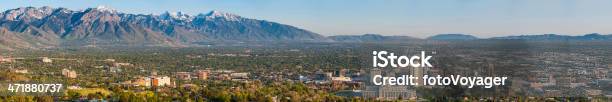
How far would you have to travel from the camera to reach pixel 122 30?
136000 millimetres

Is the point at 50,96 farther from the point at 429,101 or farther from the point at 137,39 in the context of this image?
the point at 137,39

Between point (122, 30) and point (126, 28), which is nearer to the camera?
point (122, 30)

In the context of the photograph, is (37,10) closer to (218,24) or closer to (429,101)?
(218,24)

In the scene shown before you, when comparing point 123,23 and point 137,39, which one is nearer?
point 137,39

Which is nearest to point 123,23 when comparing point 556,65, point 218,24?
point 218,24

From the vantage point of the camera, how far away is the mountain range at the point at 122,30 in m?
120

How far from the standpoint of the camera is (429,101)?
2406cm

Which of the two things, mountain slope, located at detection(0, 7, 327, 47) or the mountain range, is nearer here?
the mountain range

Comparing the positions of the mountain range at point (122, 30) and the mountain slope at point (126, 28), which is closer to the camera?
the mountain range at point (122, 30)

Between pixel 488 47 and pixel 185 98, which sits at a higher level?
pixel 488 47

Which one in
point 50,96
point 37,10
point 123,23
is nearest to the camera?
point 50,96

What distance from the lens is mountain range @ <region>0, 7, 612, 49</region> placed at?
4718 inches

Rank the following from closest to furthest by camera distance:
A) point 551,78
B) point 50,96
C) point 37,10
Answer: point 50,96 < point 551,78 < point 37,10

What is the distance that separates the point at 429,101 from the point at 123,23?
412 feet
